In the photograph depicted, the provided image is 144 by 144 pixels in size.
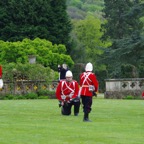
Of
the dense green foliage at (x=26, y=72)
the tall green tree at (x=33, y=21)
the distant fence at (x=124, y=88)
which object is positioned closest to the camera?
the distant fence at (x=124, y=88)

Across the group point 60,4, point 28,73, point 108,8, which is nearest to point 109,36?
point 108,8

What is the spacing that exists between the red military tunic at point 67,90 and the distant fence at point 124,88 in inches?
735

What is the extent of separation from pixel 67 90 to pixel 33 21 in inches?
1585

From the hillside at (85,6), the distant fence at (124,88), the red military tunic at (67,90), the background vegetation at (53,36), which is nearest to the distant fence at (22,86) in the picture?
the background vegetation at (53,36)

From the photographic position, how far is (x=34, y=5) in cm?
6372

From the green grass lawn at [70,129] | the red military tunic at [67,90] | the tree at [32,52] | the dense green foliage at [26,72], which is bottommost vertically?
the green grass lawn at [70,129]

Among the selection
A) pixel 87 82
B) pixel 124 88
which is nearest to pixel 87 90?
pixel 87 82

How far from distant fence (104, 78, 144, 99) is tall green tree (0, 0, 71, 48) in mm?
20477

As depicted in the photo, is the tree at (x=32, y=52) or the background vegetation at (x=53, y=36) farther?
the tree at (x=32, y=52)

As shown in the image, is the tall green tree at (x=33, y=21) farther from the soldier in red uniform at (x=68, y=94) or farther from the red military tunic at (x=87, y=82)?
the red military tunic at (x=87, y=82)

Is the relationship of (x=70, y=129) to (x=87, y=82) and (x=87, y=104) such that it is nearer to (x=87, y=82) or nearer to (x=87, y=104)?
(x=87, y=104)

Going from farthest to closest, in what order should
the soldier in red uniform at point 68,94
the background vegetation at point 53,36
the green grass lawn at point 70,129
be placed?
1. the background vegetation at point 53,36
2. the soldier in red uniform at point 68,94
3. the green grass lawn at point 70,129

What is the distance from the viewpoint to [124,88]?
43.4 m

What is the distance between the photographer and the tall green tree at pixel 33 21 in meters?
62.9
